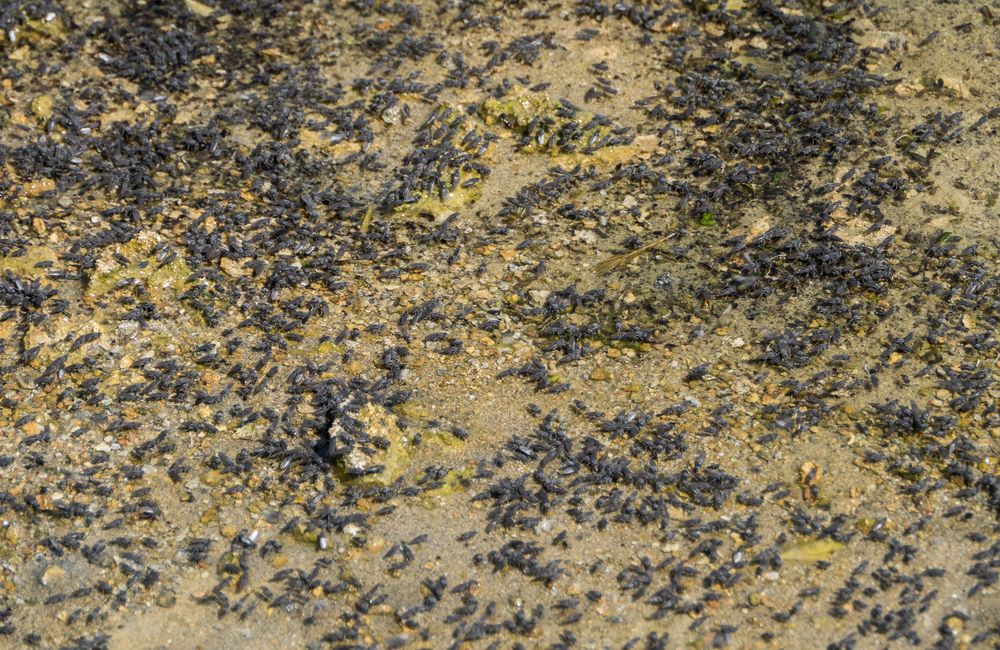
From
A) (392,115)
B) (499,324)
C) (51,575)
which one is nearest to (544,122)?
(392,115)

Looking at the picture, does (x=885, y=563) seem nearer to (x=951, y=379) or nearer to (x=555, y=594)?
(x=951, y=379)

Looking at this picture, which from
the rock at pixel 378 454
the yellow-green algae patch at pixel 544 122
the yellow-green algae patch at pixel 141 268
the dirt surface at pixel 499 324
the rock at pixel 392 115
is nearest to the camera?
the dirt surface at pixel 499 324

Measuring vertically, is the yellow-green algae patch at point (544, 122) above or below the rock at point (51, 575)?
above

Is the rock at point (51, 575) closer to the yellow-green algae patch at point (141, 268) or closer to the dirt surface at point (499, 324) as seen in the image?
the dirt surface at point (499, 324)

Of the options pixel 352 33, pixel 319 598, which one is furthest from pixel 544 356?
pixel 352 33

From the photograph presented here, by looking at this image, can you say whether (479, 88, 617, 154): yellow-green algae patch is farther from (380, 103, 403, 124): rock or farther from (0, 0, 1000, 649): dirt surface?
(380, 103, 403, 124): rock

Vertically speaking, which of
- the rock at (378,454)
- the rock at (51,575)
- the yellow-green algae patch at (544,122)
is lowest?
the rock at (51,575)

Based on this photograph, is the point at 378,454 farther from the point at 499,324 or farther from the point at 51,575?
the point at 51,575

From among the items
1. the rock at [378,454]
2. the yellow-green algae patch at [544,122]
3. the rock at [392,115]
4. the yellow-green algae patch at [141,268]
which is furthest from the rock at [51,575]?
the yellow-green algae patch at [544,122]

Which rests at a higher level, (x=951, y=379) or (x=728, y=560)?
(x=951, y=379)
